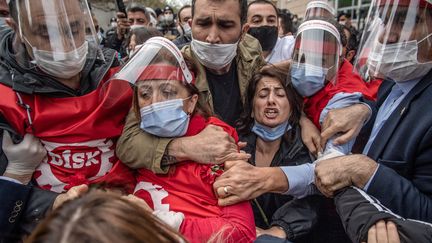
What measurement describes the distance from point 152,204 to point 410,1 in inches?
65.6

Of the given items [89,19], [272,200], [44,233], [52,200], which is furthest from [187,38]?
[44,233]

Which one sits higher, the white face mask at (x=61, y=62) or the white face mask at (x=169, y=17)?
the white face mask at (x=61, y=62)

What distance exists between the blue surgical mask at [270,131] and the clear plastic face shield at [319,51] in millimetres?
346

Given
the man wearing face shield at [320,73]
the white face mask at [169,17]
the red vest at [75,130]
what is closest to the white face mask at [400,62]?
the man wearing face shield at [320,73]

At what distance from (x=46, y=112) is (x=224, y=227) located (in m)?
1.01

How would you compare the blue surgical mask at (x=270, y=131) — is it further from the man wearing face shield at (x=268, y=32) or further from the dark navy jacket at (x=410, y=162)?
the man wearing face shield at (x=268, y=32)

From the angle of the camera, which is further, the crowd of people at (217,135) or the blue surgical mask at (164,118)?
the blue surgical mask at (164,118)

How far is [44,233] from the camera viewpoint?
0.70 m

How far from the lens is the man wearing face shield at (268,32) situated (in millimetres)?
3824

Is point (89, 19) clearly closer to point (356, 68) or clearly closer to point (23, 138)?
point (23, 138)

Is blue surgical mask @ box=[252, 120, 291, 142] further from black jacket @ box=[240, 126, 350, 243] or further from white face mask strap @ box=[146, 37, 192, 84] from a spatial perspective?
white face mask strap @ box=[146, 37, 192, 84]

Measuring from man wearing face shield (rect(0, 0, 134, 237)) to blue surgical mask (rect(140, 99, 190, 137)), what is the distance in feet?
0.60

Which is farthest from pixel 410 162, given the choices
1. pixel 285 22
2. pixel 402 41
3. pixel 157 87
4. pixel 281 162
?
pixel 285 22

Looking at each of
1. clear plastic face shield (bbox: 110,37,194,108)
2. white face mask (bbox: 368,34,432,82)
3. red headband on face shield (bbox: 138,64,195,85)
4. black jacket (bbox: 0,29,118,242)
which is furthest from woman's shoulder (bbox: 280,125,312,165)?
black jacket (bbox: 0,29,118,242)
